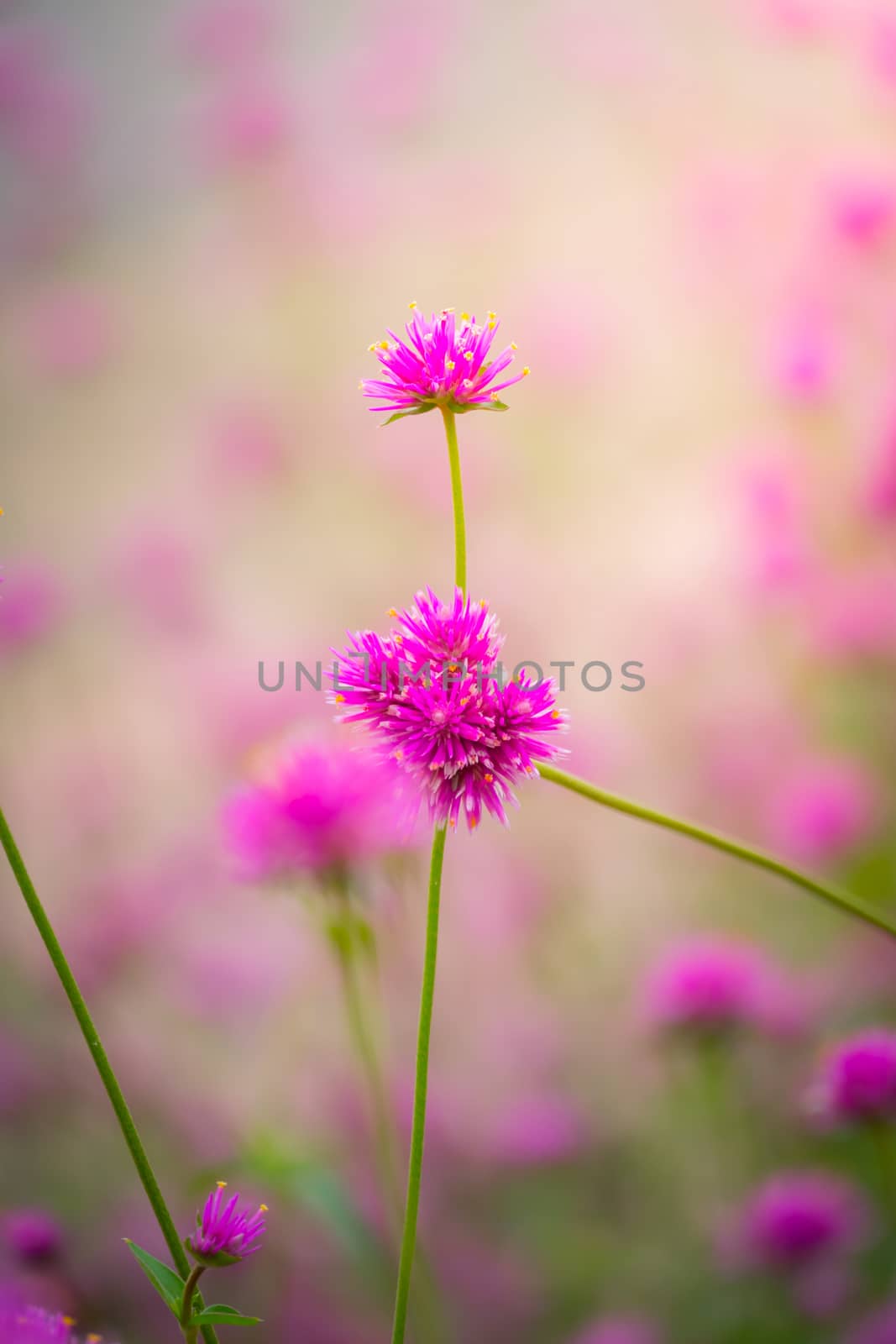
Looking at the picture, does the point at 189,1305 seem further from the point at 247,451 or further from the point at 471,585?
the point at 247,451

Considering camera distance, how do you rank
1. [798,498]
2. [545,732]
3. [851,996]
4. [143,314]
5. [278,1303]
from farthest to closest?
[143,314]
[798,498]
[851,996]
[278,1303]
[545,732]

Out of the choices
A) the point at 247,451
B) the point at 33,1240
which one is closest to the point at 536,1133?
the point at 33,1240

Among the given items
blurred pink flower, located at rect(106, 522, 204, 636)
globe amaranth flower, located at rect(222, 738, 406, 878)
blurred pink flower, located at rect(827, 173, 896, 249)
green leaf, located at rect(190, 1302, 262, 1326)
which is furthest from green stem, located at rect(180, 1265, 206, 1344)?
blurred pink flower, located at rect(827, 173, 896, 249)

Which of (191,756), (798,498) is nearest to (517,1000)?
(191,756)

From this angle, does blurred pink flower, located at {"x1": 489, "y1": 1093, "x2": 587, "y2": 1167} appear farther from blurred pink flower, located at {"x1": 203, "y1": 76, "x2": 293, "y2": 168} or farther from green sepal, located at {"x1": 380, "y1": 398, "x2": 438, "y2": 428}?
blurred pink flower, located at {"x1": 203, "y1": 76, "x2": 293, "y2": 168}

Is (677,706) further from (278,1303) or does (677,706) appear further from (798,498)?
(278,1303)

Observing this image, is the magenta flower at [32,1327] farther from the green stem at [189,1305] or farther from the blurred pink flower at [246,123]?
the blurred pink flower at [246,123]

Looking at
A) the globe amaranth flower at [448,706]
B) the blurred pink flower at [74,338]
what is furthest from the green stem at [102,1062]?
the blurred pink flower at [74,338]
